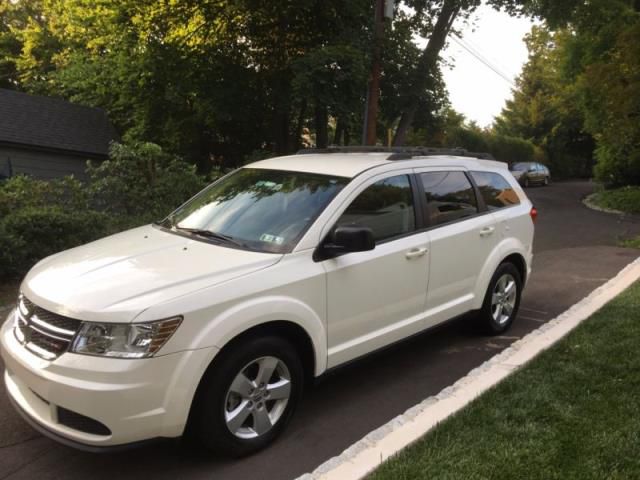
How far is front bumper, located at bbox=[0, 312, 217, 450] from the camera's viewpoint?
2.84 meters

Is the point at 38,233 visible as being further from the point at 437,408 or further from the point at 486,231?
the point at 437,408

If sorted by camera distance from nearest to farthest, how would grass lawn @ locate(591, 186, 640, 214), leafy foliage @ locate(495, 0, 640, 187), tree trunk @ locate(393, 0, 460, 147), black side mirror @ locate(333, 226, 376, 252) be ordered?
black side mirror @ locate(333, 226, 376, 252)
tree trunk @ locate(393, 0, 460, 147)
leafy foliage @ locate(495, 0, 640, 187)
grass lawn @ locate(591, 186, 640, 214)

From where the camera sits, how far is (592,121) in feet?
80.6

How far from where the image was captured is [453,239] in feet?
15.6

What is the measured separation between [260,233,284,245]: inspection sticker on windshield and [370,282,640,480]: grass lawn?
1.49 metres

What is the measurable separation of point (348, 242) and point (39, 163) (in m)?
17.1

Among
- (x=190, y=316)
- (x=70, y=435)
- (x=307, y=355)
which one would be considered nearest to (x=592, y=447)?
(x=307, y=355)

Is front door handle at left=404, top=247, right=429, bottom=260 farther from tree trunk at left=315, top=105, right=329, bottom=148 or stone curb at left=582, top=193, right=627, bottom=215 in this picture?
stone curb at left=582, top=193, right=627, bottom=215

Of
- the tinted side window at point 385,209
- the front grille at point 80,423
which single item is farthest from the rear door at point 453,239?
the front grille at point 80,423

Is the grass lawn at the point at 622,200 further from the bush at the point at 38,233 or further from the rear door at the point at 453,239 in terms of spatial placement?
the bush at the point at 38,233

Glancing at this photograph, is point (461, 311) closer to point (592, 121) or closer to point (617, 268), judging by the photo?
point (617, 268)

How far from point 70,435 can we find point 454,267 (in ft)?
10.3

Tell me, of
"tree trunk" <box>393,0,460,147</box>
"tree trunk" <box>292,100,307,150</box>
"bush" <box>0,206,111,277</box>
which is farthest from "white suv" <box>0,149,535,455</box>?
"tree trunk" <box>393,0,460,147</box>

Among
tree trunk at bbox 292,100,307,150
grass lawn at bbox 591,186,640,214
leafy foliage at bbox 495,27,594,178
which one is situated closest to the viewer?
tree trunk at bbox 292,100,307,150
